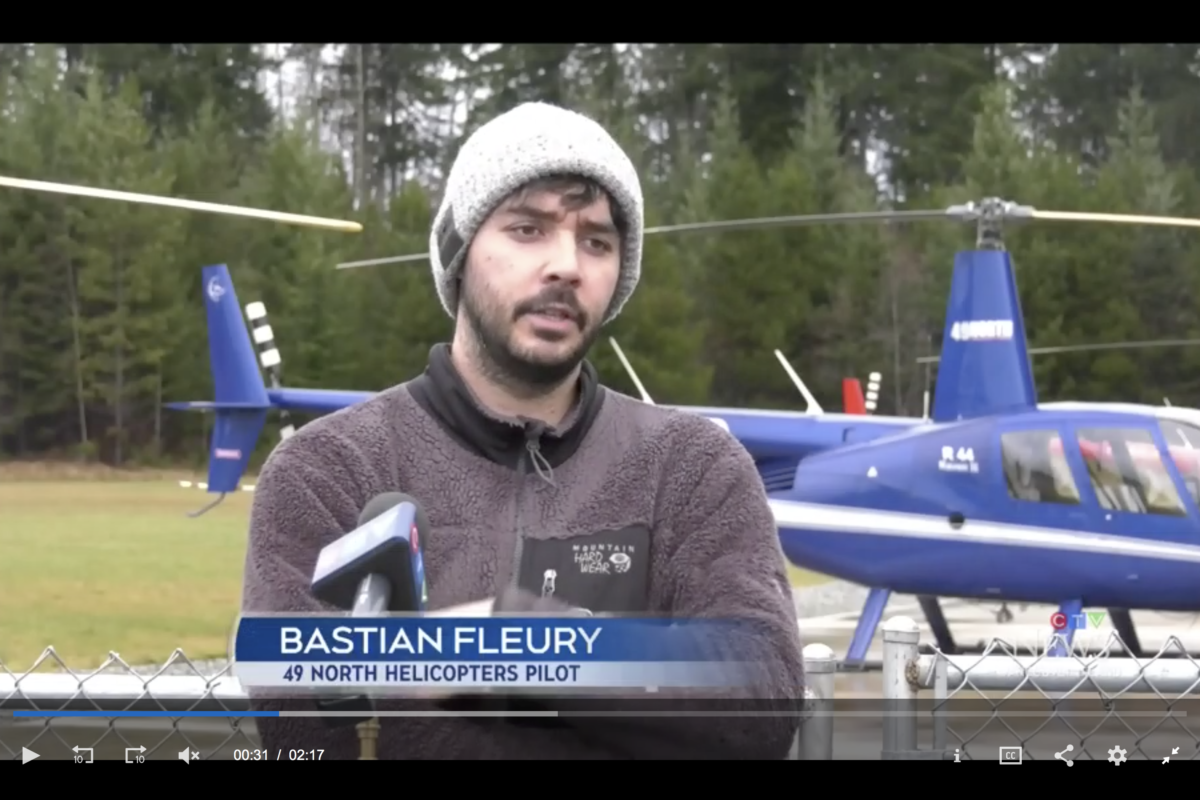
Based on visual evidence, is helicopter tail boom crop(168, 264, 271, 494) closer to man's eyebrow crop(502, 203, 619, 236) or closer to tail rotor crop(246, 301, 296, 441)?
tail rotor crop(246, 301, 296, 441)

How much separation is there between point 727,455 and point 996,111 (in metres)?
9.67

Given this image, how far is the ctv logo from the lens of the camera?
19.7ft

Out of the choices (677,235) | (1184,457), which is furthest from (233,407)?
(1184,457)

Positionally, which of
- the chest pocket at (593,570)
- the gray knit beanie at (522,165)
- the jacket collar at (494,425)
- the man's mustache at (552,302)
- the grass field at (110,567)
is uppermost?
the gray knit beanie at (522,165)

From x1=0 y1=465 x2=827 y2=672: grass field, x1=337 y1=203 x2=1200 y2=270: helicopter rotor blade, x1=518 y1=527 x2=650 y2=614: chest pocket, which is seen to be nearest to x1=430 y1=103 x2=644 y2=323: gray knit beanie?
x1=518 y1=527 x2=650 y2=614: chest pocket

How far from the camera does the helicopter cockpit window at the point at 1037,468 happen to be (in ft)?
20.1

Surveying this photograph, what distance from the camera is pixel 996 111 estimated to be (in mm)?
10500

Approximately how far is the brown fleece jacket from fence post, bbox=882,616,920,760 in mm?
777

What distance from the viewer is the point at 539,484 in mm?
1313

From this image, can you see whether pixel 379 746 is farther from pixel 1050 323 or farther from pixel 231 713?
pixel 1050 323

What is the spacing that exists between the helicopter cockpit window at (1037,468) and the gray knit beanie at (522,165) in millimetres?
5082

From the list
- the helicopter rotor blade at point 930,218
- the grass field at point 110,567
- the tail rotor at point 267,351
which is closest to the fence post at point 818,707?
the helicopter rotor blade at point 930,218

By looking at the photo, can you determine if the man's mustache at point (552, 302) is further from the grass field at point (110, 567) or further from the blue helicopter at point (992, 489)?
the grass field at point (110, 567)
